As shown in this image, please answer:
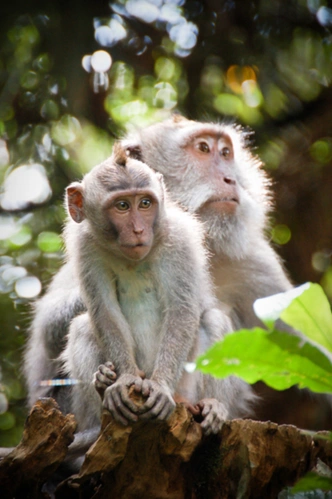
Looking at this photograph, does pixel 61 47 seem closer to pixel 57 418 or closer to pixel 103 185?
pixel 103 185

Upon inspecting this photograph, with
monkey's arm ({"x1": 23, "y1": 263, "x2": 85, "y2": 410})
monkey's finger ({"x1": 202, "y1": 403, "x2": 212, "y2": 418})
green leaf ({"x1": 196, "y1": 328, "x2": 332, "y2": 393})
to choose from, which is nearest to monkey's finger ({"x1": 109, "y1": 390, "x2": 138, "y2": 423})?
monkey's finger ({"x1": 202, "y1": 403, "x2": 212, "y2": 418})

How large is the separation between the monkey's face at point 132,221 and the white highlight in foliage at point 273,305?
60.0 inches

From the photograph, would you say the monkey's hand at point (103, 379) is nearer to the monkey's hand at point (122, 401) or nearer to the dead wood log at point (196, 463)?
the monkey's hand at point (122, 401)

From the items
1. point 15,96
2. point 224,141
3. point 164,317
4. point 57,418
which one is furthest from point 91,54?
point 57,418

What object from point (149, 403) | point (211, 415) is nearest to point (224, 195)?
point (211, 415)

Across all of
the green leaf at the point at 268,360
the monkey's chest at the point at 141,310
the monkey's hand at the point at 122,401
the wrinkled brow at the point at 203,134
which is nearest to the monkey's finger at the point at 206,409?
the monkey's hand at the point at 122,401

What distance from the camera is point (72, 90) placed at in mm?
7551

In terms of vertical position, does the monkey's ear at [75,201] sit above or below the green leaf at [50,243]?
above

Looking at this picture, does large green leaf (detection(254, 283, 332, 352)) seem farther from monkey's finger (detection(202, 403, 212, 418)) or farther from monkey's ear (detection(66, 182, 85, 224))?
monkey's ear (detection(66, 182, 85, 224))

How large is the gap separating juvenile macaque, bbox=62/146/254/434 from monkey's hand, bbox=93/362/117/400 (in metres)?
0.09

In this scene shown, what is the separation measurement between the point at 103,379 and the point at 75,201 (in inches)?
48.5

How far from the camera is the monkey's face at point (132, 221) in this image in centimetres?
436

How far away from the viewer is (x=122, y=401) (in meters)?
3.89

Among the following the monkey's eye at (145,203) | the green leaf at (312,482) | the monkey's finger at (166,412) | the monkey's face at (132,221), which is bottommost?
the monkey's finger at (166,412)
